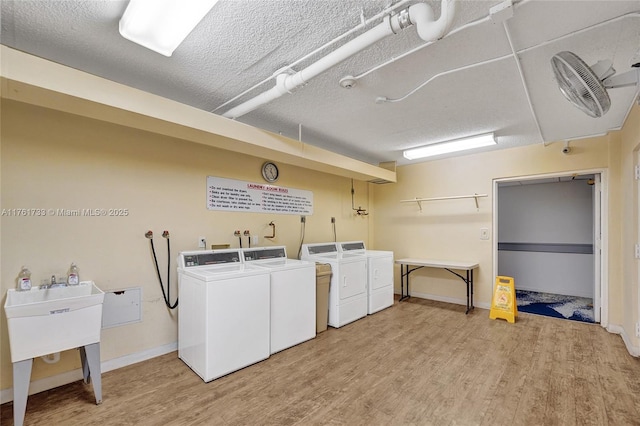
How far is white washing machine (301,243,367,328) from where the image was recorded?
12.3 feet

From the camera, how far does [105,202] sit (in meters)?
2.60

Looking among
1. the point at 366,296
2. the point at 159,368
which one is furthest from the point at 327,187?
the point at 159,368

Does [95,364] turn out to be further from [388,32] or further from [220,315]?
[388,32]

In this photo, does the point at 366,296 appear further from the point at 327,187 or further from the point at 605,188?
the point at 605,188

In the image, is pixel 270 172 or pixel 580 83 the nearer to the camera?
pixel 580 83

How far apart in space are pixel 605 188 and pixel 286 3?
14.4ft

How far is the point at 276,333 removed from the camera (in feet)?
9.81

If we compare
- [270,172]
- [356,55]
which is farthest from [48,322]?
[356,55]

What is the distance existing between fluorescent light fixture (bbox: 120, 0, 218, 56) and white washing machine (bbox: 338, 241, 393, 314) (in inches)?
135

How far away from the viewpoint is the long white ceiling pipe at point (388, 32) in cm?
142

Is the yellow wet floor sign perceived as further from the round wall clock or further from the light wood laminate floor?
the round wall clock

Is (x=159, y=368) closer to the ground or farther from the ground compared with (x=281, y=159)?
closer to the ground

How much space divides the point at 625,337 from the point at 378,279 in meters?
2.80

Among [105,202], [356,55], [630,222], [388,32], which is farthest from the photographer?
[630,222]
